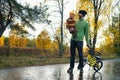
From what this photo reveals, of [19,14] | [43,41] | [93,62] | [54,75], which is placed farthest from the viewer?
[43,41]

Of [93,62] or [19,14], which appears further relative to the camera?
[19,14]

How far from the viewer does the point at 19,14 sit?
76.1 feet

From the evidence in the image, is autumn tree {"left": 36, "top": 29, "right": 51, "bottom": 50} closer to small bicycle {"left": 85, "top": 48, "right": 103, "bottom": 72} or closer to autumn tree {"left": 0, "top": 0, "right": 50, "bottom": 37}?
autumn tree {"left": 0, "top": 0, "right": 50, "bottom": 37}

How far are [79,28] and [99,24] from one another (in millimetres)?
25466

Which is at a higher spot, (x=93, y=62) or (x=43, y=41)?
(x=93, y=62)

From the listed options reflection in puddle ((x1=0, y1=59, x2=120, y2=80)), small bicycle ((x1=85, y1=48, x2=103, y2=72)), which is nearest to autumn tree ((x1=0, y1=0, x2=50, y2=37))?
small bicycle ((x1=85, y1=48, x2=103, y2=72))

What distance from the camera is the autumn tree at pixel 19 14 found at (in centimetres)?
2286

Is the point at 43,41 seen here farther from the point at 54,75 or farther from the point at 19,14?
the point at 54,75

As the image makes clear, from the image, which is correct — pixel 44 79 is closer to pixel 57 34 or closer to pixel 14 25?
pixel 14 25

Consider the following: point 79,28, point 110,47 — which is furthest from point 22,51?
point 79,28

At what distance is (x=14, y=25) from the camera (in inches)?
967

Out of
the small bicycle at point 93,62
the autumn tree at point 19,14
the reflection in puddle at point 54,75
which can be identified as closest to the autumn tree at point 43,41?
the autumn tree at point 19,14

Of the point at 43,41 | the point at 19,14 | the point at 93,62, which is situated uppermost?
the point at 19,14

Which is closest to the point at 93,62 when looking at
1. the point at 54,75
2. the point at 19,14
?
the point at 54,75
